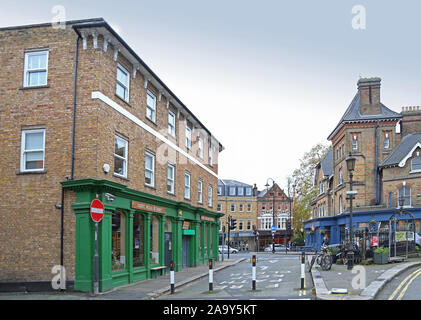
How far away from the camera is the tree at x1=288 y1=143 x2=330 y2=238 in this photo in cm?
6412

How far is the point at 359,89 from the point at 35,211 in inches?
1403

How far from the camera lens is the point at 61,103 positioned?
16.8 m

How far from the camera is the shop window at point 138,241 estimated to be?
19.2 meters

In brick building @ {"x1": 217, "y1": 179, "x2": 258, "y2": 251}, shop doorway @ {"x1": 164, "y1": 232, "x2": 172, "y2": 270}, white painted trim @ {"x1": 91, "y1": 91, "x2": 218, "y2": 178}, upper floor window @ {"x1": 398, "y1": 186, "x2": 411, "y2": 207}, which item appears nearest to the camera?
white painted trim @ {"x1": 91, "y1": 91, "x2": 218, "y2": 178}

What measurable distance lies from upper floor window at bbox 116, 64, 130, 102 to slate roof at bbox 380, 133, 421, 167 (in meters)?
28.9

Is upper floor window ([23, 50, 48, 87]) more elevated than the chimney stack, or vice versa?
the chimney stack

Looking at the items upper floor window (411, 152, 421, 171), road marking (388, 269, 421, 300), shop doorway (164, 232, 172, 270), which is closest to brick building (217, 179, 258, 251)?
upper floor window (411, 152, 421, 171)

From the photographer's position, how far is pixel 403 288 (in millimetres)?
14250

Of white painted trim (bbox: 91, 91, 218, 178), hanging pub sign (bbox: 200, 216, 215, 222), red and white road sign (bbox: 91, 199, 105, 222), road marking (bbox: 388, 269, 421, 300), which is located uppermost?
white painted trim (bbox: 91, 91, 218, 178)

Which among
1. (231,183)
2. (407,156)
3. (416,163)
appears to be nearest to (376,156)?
(407,156)

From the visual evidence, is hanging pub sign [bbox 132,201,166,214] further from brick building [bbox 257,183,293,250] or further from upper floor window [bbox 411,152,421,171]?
brick building [bbox 257,183,293,250]

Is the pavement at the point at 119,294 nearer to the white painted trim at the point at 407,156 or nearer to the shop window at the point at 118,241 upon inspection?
the shop window at the point at 118,241

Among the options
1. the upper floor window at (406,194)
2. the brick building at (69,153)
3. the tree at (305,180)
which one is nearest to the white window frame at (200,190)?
the brick building at (69,153)
